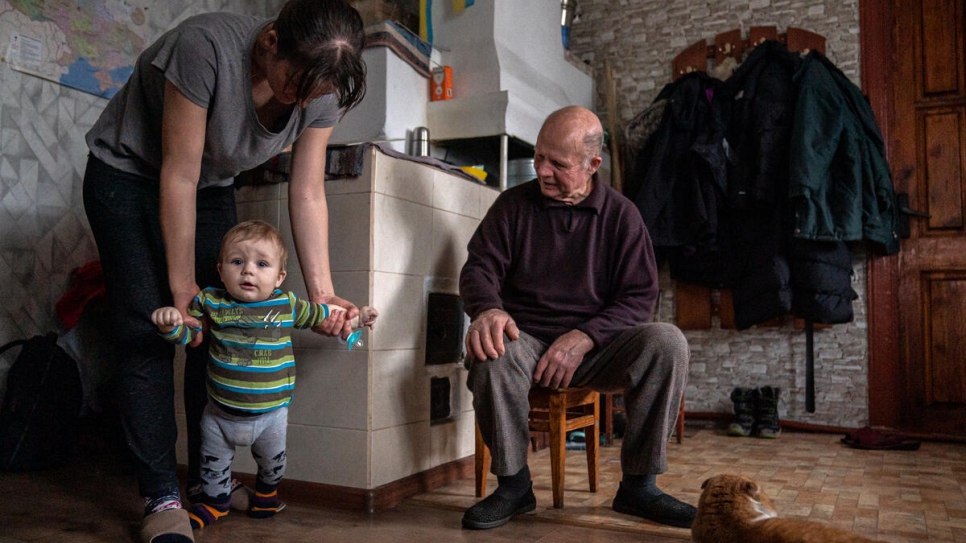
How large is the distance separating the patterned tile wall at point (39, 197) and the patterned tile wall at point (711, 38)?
8.47ft

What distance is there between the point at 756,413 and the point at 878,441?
54cm

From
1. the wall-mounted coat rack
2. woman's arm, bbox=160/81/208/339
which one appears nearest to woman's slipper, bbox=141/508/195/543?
woman's arm, bbox=160/81/208/339

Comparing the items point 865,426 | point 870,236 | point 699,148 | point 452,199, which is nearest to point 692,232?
point 699,148

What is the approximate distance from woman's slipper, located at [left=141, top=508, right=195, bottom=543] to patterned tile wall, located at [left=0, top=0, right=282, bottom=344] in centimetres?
145

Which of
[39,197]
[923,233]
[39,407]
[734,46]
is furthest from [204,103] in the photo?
[923,233]

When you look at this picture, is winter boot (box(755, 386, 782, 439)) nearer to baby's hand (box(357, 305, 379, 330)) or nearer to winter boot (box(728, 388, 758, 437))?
winter boot (box(728, 388, 758, 437))

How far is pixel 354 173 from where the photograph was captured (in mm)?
1910

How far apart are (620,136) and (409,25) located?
127 cm

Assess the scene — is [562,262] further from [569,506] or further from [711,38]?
[711,38]

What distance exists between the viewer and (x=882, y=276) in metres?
3.34

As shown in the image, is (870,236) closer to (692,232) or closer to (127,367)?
(692,232)

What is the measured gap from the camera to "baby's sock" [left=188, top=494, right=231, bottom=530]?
5.30 feet

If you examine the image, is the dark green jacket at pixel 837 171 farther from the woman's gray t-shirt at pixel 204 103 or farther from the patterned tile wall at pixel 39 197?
the patterned tile wall at pixel 39 197

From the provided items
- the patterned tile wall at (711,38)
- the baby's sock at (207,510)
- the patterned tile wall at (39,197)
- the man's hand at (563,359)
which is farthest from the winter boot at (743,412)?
the patterned tile wall at (39,197)
